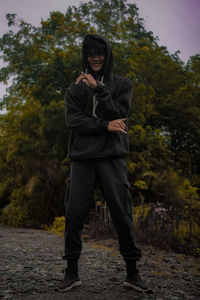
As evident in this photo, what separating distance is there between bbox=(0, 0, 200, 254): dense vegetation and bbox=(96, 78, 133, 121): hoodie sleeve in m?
3.71

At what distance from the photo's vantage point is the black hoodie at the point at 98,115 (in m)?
Answer: 2.73

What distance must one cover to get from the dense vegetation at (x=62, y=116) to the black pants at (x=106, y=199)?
143 inches

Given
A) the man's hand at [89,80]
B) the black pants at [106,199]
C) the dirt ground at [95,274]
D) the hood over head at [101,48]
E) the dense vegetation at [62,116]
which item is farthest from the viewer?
the dense vegetation at [62,116]

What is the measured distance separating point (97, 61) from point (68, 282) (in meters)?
1.97

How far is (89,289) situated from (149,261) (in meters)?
1.73

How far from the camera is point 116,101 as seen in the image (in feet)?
9.48

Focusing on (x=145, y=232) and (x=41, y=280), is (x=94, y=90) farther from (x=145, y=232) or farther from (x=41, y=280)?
(x=145, y=232)

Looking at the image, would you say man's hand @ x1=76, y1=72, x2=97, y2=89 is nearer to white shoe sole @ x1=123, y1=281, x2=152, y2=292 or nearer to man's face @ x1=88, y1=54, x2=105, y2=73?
man's face @ x1=88, y1=54, x2=105, y2=73

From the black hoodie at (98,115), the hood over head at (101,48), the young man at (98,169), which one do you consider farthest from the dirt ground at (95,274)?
the hood over head at (101,48)

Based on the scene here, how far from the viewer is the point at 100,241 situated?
5.97 m

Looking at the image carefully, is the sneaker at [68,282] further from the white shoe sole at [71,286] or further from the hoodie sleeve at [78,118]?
the hoodie sleeve at [78,118]

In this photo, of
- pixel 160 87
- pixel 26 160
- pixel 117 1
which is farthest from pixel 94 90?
pixel 117 1

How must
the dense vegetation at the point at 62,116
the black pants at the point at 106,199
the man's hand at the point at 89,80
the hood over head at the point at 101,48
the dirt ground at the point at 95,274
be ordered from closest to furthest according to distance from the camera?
the dirt ground at the point at 95,274, the black pants at the point at 106,199, the man's hand at the point at 89,80, the hood over head at the point at 101,48, the dense vegetation at the point at 62,116

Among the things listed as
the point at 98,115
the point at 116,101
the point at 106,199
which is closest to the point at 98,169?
the point at 106,199
